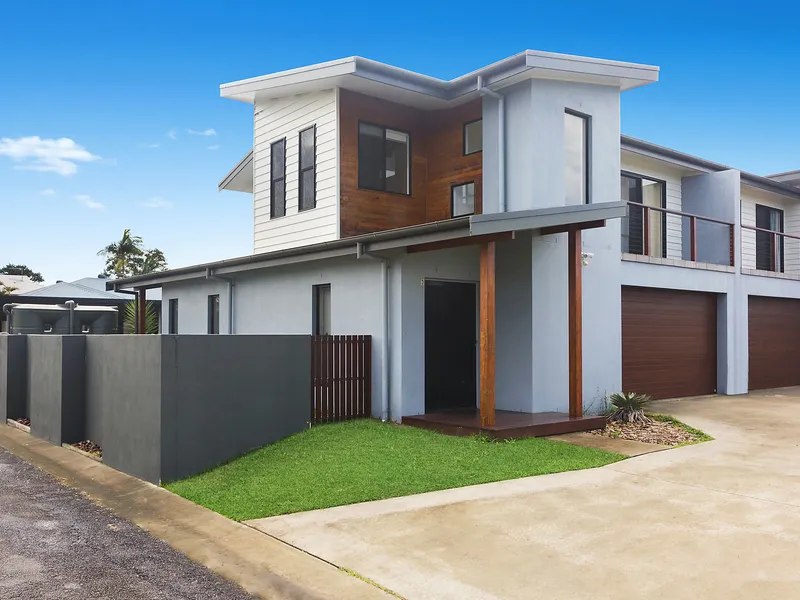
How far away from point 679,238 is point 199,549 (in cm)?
1483

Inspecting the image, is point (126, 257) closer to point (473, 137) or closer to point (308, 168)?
point (308, 168)

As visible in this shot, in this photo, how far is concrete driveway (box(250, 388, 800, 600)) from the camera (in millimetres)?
4469

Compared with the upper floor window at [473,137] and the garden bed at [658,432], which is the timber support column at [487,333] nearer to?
the garden bed at [658,432]

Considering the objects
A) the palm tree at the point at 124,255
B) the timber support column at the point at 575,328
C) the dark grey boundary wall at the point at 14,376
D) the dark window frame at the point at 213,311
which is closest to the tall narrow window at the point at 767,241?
the timber support column at the point at 575,328

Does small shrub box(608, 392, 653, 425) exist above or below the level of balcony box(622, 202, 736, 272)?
below

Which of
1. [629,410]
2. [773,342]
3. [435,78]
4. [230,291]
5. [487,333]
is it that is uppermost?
[435,78]

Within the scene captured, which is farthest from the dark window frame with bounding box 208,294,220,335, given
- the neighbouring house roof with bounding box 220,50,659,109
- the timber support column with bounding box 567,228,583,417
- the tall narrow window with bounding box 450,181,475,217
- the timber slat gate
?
the timber support column with bounding box 567,228,583,417

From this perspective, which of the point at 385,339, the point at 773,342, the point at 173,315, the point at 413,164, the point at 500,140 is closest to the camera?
the point at 385,339

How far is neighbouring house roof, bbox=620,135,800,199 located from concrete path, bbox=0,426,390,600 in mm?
11879

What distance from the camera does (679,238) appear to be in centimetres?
1683

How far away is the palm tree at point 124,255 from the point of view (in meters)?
51.9

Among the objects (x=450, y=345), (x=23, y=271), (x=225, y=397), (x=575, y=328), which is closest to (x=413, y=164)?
(x=450, y=345)

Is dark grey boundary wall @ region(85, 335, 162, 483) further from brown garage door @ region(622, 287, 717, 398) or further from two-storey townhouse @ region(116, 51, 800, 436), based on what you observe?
brown garage door @ region(622, 287, 717, 398)

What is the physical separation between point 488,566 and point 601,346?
26.8ft
